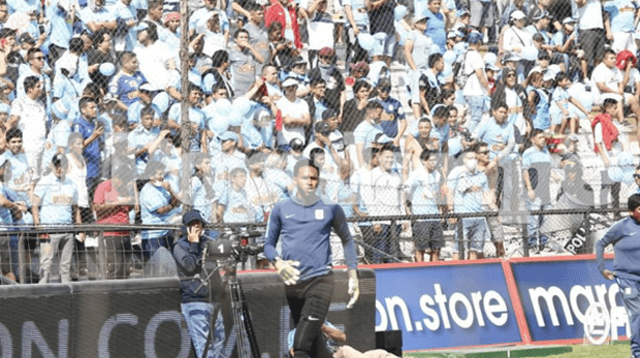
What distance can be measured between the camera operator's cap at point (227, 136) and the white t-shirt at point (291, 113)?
0.72 meters

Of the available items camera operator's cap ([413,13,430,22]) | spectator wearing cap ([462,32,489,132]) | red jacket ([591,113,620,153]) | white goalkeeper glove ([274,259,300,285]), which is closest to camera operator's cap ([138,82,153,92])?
spectator wearing cap ([462,32,489,132])

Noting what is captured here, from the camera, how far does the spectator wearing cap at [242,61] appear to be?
14.6 metres

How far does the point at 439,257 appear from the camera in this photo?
14.3 m

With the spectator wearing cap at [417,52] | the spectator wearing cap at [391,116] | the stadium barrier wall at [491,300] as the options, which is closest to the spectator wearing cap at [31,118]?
the stadium barrier wall at [491,300]

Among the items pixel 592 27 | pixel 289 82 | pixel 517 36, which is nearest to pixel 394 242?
pixel 289 82

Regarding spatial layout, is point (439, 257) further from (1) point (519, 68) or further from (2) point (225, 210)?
(1) point (519, 68)

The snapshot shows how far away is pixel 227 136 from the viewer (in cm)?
1366

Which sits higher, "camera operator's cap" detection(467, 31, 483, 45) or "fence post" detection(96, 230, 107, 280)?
"camera operator's cap" detection(467, 31, 483, 45)

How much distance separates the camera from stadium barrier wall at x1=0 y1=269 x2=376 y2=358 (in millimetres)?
8266

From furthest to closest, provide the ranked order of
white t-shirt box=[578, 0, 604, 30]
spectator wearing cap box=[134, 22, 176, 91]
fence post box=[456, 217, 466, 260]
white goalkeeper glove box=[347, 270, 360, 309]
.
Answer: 1. white t-shirt box=[578, 0, 604, 30]
2. fence post box=[456, 217, 466, 260]
3. spectator wearing cap box=[134, 22, 176, 91]
4. white goalkeeper glove box=[347, 270, 360, 309]

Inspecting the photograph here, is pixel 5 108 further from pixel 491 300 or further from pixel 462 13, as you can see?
pixel 462 13

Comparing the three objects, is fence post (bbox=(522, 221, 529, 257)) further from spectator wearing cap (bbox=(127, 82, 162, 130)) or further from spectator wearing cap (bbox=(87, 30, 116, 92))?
spectator wearing cap (bbox=(87, 30, 116, 92))

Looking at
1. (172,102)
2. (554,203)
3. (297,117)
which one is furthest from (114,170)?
(554,203)

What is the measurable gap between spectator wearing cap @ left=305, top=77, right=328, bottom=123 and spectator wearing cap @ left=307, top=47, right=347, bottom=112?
2.1 inches
